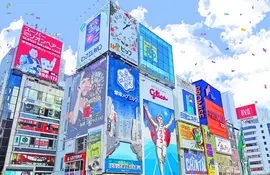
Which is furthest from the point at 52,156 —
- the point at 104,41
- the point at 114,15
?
the point at 114,15

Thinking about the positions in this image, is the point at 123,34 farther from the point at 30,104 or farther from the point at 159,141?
the point at 30,104

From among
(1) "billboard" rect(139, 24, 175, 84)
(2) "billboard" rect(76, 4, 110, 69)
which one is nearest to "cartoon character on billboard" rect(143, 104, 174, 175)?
(1) "billboard" rect(139, 24, 175, 84)

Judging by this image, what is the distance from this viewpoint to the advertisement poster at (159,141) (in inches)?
1296

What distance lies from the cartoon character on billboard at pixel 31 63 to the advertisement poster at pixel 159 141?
26.1m

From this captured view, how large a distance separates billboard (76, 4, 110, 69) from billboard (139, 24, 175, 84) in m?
6.73

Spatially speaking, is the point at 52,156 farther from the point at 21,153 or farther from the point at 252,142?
the point at 252,142

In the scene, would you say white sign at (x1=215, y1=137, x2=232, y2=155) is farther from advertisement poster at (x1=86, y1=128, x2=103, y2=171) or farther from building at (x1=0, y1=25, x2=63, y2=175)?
building at (x1=0, y1=25, x2=63, y2=175)

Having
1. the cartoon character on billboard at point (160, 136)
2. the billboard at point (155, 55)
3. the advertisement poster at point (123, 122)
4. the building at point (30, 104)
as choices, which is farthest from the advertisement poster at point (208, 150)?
the building at point (30, 104)

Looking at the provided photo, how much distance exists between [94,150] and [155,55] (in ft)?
64.2

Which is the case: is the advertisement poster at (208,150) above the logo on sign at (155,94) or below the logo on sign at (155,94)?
below

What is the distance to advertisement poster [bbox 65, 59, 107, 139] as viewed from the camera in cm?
3039

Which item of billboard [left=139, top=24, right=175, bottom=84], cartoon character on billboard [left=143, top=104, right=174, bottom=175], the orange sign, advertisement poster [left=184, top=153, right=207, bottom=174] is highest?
billboard [left=139, top=24, right=175, bottom=84]

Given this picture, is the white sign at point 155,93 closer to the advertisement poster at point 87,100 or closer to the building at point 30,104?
the advertisement poster at point 87,100

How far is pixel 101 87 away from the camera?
102 feet
